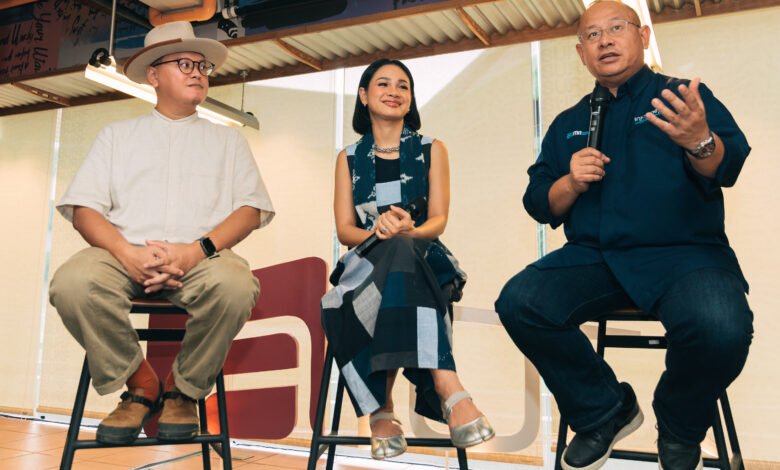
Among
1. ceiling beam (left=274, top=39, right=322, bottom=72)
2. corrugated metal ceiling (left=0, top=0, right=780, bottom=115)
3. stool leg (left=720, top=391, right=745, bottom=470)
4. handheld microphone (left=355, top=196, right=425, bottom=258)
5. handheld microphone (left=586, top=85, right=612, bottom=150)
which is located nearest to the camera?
handheld microphone (left=586, top=85, right=612, bottom=150)

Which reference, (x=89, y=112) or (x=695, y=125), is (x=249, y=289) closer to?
(x=695, y=125)

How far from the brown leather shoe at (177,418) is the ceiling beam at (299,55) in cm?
316

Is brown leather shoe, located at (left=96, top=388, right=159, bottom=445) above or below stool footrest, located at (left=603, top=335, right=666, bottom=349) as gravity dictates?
below

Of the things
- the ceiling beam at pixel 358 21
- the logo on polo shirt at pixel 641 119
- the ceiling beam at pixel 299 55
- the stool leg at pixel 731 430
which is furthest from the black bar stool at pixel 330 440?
the ceiling beam at pixel 299 55

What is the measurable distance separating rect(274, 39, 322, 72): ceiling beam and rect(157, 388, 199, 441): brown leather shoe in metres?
3.16

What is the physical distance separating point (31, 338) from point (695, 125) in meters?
5.46

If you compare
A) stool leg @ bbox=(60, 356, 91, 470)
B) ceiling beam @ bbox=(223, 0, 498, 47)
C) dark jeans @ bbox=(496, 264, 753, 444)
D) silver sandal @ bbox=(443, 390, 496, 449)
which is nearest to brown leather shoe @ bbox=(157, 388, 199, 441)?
stool leg @ bbox=(60, 356, 91, 470)

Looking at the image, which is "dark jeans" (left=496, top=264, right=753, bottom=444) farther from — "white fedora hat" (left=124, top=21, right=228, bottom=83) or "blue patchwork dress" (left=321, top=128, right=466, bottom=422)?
"white fedora hat" (left=124, top=21, right=228, bottom=83)

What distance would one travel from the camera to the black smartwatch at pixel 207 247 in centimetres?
209

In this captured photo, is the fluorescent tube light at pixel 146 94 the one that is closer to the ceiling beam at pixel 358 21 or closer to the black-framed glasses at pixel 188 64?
the ceiling beam at pixel 358 21

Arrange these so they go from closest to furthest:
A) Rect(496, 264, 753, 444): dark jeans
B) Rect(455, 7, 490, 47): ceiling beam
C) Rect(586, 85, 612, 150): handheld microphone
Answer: Rect(496, 264, 753, 444): dark jeans → Rect(586, 85, 612, 150): handheld microphone → Rect(455, 7, 490, 47): ceiling beam

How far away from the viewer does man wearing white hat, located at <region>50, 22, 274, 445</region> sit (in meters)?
1.90

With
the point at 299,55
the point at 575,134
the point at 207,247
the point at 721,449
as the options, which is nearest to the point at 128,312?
the point at 207,247

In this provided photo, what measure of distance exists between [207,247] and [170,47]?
34.3 inches
